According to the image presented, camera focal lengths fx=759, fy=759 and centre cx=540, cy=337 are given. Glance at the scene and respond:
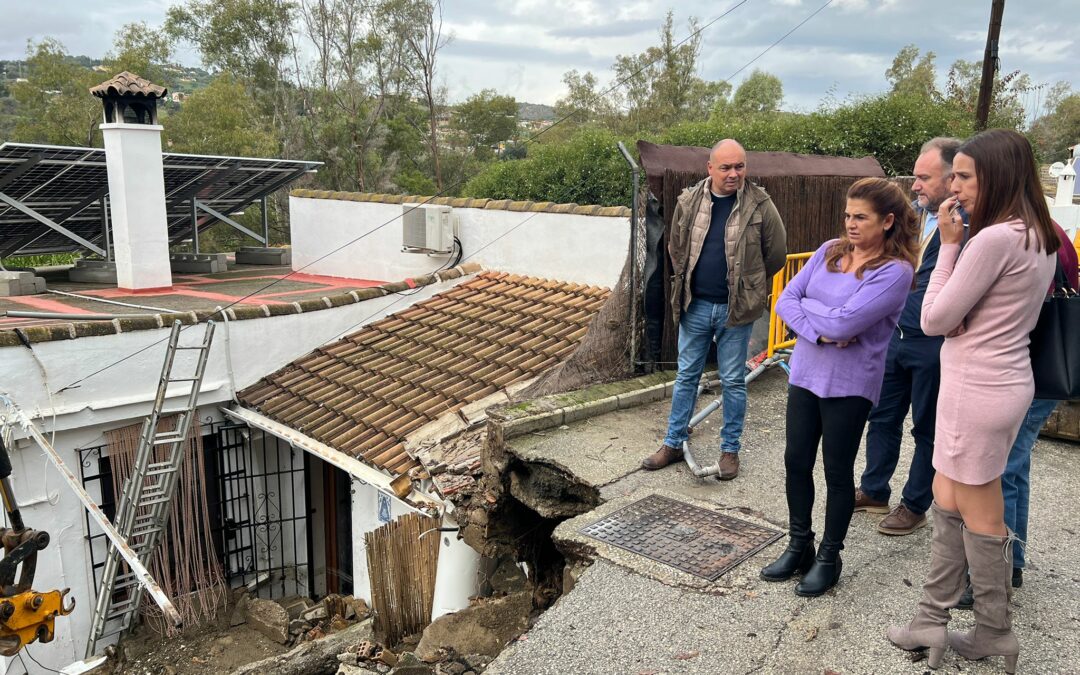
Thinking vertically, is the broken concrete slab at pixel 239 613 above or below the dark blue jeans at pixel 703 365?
below

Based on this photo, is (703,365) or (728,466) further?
(703,365)

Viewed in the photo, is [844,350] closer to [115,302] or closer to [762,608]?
[762,608]

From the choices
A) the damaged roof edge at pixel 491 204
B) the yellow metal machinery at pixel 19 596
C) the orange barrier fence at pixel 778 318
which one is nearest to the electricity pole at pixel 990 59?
the damaged roof edge at pixel 491 204

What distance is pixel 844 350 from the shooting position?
3131mm

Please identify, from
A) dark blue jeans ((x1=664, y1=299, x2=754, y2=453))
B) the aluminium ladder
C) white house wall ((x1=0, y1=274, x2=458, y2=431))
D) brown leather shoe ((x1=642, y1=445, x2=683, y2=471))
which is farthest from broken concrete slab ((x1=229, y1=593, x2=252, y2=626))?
dark blue jeans ((x1=664, y1=299, x2=754, y2=453))

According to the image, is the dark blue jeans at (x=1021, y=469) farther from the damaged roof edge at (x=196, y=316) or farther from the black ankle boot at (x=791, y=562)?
the damaged roof edge at (x=196, y=316)

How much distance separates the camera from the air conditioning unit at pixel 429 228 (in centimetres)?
1036

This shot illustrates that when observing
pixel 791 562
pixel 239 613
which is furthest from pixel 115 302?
pixel 791 562

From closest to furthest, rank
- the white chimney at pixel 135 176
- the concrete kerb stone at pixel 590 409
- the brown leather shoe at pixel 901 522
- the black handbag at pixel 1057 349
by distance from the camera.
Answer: the black handbag at pixel 1057 349
the brown leather shoe at pixel 901 522
the concrete kerb stone at pixel 590 409
the white chimney at pixel 135 176

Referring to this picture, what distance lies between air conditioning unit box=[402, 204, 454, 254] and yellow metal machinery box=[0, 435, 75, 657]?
6229 mm

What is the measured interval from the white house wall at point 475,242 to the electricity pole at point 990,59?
11.0m

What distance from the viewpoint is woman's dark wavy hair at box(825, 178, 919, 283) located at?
10.3ft

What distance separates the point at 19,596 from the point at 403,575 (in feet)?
8.17

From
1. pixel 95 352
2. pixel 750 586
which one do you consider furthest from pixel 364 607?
pixel 750 586
